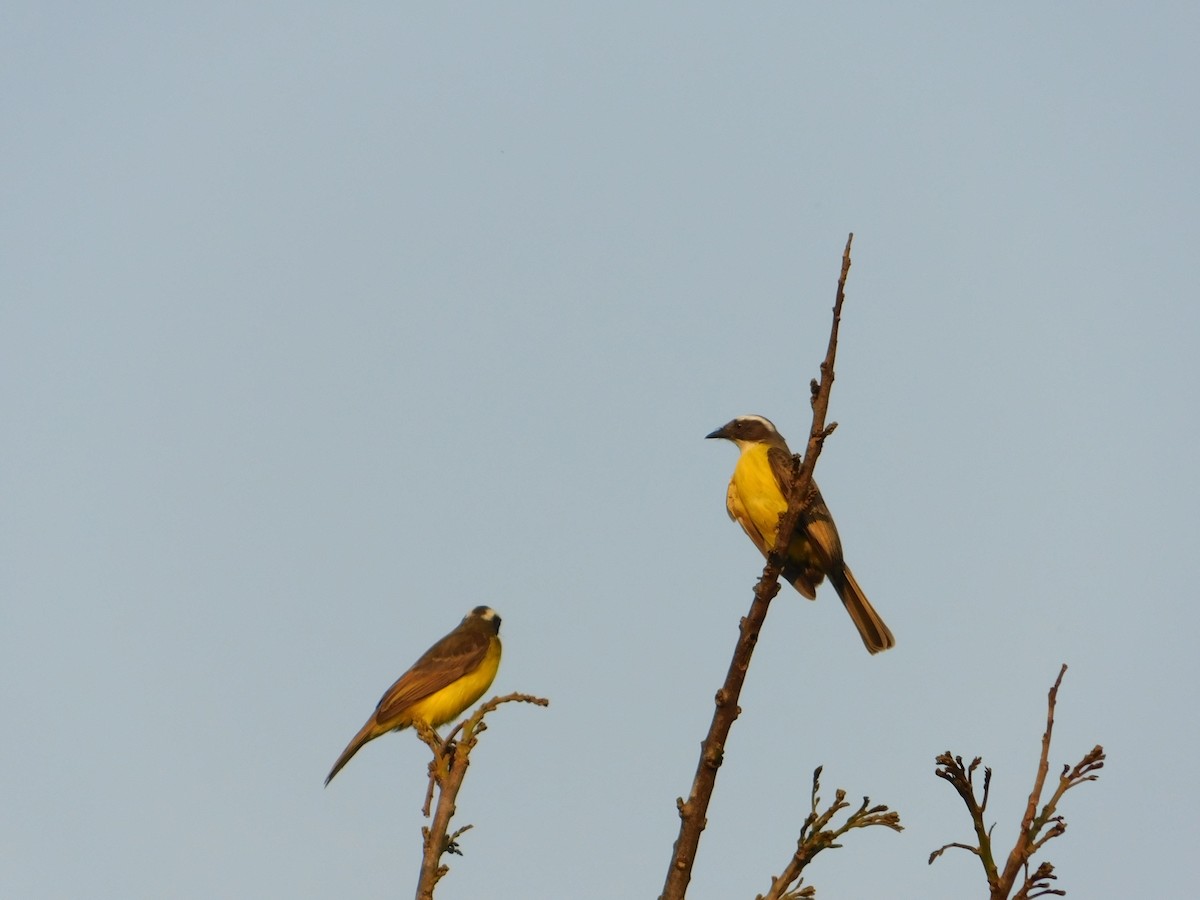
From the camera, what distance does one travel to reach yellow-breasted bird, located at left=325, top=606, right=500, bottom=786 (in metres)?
10.7

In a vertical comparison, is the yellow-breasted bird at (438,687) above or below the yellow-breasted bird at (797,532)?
below

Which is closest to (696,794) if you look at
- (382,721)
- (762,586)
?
(762,586)

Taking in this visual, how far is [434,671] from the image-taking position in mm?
10969

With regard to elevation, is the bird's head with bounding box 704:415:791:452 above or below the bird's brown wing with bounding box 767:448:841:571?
above

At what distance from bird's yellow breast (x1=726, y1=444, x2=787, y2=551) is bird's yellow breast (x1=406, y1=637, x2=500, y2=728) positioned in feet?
8.51

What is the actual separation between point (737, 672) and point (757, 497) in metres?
5.47

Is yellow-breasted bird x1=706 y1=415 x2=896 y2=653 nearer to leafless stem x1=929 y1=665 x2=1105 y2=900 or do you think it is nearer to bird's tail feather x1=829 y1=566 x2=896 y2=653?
bird's tail feather x1=829 y1=566 x2=896 y2=653

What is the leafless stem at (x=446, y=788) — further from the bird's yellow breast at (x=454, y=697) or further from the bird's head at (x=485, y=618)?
the bird's head at (x=485, y=618)

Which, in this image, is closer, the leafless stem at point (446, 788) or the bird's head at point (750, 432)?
the leafless stem at point (446, 788)

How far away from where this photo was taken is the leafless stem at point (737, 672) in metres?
4.54

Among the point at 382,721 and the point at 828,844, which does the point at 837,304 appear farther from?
the point at 382,721

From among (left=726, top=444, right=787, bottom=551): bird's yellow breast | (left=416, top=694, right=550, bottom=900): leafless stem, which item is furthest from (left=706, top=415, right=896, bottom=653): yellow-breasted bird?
(left=416, top=694, right=550, bottom=900): leafless stem

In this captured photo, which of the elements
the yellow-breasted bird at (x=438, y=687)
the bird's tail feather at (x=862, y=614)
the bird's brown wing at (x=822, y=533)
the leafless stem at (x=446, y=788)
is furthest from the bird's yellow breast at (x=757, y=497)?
the leafless stem at (x=446, y=788)

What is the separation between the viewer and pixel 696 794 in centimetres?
465
